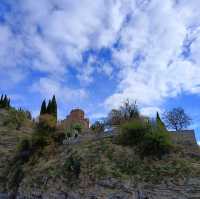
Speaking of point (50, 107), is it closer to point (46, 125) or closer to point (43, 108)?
point (43, 108)

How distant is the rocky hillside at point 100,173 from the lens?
14.5 meters

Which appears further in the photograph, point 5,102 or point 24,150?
point 5,102

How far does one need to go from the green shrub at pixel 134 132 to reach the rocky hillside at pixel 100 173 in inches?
29.1

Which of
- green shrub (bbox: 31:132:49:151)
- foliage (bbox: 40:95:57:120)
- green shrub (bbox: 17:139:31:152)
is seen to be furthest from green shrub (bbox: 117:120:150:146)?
foliage (bbox: 40:95:57:120)

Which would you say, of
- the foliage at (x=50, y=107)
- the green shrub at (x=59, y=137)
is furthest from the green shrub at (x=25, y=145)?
the foliage at (x=50, y=107)

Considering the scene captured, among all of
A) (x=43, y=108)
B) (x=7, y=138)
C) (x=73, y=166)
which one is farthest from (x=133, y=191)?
(x=43, y=108)

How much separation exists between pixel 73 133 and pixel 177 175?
45.9ft

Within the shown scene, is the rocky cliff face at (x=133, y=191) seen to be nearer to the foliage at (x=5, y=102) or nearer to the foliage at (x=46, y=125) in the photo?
the foliage at (x=46, y=125)

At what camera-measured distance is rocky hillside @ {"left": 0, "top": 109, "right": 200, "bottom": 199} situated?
14516 mm

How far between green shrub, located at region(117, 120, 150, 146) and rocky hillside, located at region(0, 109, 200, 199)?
74cm

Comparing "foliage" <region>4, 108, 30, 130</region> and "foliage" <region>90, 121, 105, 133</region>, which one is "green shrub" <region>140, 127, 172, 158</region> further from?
"foliage" <region>4, 108, 30, 130</region>

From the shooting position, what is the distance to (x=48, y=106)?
42375mm

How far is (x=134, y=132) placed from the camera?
19000mm

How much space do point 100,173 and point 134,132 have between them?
423 centimetres
